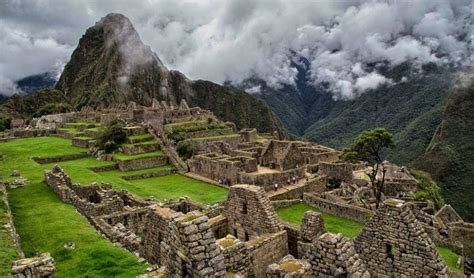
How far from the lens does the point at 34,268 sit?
636cm

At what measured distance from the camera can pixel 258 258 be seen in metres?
6.96

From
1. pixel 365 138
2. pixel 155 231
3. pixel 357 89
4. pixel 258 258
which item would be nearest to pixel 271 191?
pixel 365 138

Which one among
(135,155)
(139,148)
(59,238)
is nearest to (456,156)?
(139,148)

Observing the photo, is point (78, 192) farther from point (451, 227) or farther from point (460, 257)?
point (451, 227)

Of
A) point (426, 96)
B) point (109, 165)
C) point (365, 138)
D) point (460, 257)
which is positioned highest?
point (426, 96)

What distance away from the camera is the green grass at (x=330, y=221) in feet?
68.7

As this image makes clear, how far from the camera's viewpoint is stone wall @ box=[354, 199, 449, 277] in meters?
5.70

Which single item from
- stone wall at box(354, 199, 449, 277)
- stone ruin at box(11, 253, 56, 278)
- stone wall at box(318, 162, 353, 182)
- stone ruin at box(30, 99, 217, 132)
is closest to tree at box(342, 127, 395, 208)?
stone wall at box(318, 162, 353, 182)

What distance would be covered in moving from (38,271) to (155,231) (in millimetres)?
3428

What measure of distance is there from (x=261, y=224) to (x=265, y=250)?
832mm

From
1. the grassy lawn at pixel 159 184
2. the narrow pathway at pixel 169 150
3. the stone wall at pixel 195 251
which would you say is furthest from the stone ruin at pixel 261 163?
the stone wall at pixel 195 251

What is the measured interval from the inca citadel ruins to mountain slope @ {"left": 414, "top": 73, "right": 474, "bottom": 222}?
1256 inches

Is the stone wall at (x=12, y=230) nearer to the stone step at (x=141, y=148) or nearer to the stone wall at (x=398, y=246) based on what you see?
the stone wall at (x=398, y=246)

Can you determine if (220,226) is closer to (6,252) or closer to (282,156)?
(6,252)
